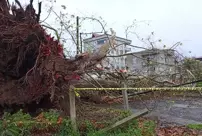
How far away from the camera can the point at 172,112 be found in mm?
8445

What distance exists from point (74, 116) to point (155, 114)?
3226 mm

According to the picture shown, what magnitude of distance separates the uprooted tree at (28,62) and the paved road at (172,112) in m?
2.87

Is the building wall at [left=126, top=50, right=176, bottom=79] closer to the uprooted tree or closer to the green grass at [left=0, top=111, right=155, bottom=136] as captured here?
the green grass at [left=0, top=111, right=155, bottom=136]

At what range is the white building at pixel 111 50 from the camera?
29.7ft

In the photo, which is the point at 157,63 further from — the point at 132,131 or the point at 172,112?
the point at 132,131

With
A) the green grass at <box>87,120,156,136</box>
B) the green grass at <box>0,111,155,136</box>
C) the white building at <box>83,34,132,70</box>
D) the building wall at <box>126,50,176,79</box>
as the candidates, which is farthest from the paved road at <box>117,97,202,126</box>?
the white building at <box>83,34,132,70</box>

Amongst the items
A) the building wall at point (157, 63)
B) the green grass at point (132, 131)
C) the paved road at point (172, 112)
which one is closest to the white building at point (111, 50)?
the building wall at point (157, 63)

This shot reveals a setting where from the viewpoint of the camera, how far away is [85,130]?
224 inches

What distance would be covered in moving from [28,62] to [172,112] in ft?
15.2

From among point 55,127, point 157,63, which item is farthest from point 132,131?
point 157,63

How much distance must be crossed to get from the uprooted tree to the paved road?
2868mm

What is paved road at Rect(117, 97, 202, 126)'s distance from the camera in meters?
7.17

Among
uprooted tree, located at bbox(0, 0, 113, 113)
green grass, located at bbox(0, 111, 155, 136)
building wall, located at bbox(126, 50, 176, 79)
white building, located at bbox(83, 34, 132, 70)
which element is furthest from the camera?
building wall, located at bbox(126, 50, 176, 79)

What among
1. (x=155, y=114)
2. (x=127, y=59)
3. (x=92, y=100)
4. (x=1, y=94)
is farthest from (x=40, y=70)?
(x=127, y=59)
